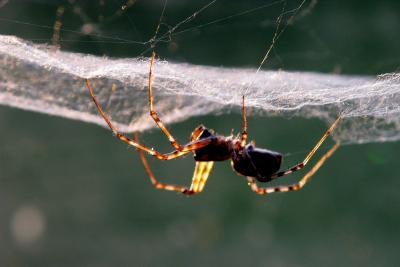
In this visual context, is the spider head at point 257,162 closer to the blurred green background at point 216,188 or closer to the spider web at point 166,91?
the spider web at point 166,91

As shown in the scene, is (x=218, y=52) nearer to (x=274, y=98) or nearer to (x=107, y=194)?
(x=107, y=194)

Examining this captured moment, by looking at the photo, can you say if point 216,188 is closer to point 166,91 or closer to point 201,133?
point 166,91

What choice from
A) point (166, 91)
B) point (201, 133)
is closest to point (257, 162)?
point (201, 133)

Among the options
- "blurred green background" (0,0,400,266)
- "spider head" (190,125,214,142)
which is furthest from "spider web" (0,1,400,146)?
"blurred green background" (0,0,400,266)

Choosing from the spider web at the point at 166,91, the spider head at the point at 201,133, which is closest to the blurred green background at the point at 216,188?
the spider web at the point at 166,91

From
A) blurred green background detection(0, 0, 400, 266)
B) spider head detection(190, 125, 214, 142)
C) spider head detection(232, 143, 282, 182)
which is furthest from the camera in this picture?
blurred green background detection(0, 0, 400, 266)

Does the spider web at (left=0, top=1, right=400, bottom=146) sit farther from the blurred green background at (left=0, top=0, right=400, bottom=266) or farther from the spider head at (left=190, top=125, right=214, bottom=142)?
the blurred green background at (left=0, top=0, right=400, bottom=266)

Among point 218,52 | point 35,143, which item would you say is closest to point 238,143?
point 218,52
